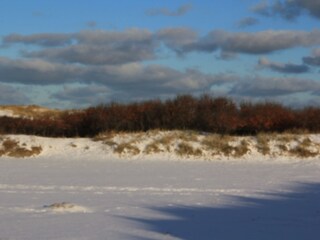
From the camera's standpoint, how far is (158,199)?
14859 mm

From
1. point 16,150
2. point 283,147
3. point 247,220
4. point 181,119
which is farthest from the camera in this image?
point 181,119

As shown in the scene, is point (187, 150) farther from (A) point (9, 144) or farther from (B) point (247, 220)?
(B) point (247, 220)

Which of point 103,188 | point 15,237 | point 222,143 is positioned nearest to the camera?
point 15,237

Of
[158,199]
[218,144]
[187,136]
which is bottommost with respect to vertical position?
[158,199]

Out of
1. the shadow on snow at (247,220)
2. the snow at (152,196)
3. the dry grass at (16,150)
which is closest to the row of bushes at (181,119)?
the snow at (152,196)

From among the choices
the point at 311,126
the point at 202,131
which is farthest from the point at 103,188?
the point at 311,126

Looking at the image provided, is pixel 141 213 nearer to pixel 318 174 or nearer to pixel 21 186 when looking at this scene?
pixel 21 186

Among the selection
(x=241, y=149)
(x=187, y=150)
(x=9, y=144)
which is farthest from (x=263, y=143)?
(x=9, y=144)

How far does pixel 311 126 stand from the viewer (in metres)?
28.2

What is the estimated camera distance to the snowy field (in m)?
11.1

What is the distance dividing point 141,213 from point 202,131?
48.4ft

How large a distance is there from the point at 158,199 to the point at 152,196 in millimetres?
529

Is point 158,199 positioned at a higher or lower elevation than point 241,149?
lower

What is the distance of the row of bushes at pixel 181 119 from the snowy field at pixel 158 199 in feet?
Result: 16.4
